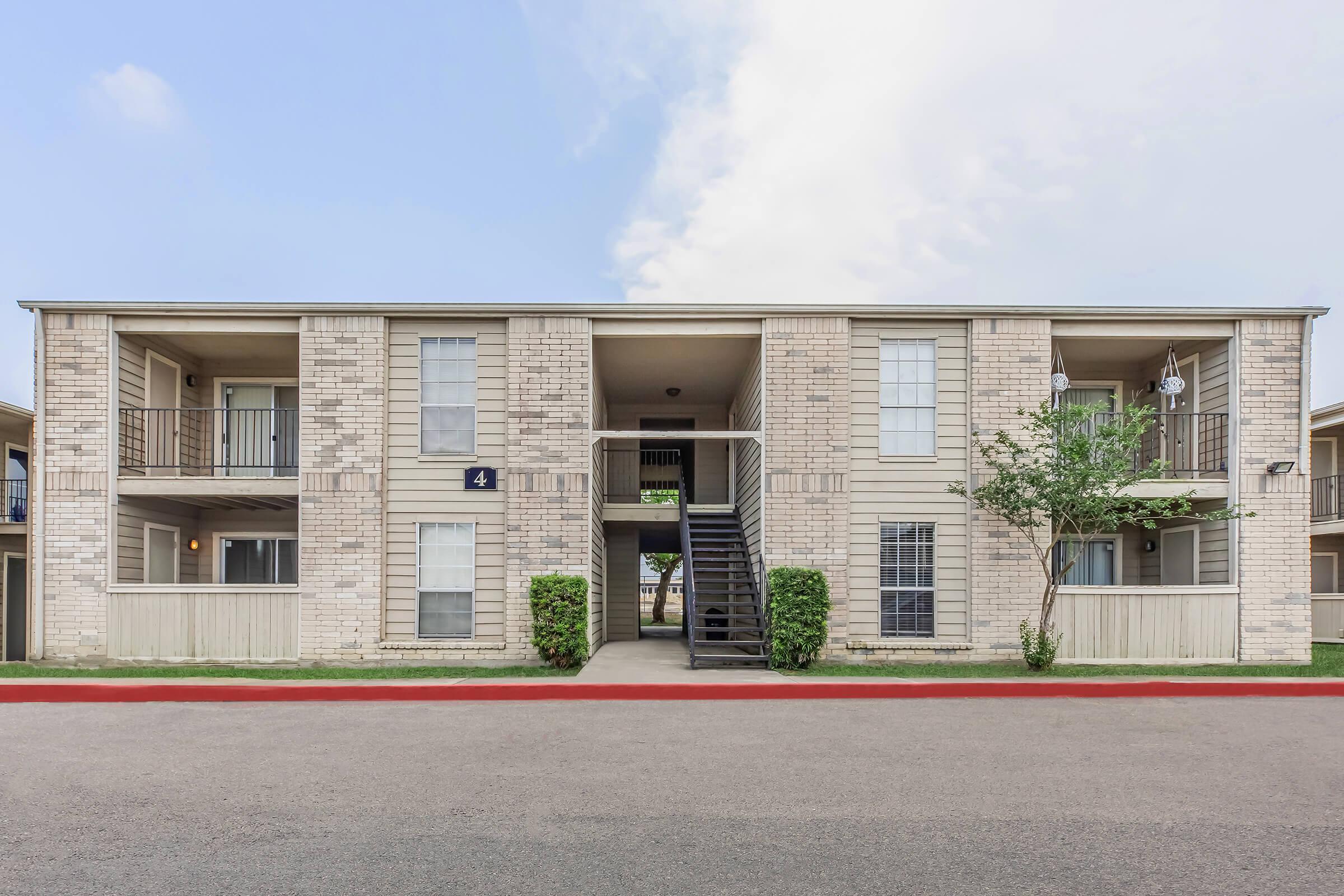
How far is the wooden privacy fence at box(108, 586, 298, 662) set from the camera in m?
12.8

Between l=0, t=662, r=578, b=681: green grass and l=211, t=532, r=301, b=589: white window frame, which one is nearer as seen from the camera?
l=0, t=662, r=578, b=681: green grass

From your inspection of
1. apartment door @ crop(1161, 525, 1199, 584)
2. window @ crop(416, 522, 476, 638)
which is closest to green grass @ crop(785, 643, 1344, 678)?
apartment door @ crop(1161, 525, 1199, 584)

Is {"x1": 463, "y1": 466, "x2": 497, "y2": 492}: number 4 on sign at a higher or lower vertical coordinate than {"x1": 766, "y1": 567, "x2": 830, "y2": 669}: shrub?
higher

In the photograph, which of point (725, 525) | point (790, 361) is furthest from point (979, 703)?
point (725, 525)

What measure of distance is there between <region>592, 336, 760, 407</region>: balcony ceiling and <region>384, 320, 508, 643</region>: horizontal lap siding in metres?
1.89

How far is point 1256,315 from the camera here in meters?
13.2

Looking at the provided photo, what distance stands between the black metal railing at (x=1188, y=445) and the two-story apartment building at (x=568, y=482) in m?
0.28

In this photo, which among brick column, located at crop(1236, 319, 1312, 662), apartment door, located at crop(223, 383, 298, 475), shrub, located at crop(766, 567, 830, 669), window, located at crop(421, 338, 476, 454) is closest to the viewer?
shrub, located at crop(766, 567, 830, 669)

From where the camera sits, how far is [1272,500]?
1316cm

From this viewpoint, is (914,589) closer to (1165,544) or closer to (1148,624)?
(1148,624)

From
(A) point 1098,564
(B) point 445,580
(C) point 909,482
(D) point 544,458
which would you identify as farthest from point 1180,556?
(B) point 445,580

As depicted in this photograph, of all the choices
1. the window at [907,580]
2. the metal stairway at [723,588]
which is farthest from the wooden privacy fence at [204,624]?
the window at [907,580]

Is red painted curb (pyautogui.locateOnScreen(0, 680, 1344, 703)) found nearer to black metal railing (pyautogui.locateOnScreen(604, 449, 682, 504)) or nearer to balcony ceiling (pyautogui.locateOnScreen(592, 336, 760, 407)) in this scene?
balcony ceiling (pyautogui.locateOnScreen(592, 336, 760, 407))

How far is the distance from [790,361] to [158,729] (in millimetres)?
9301
